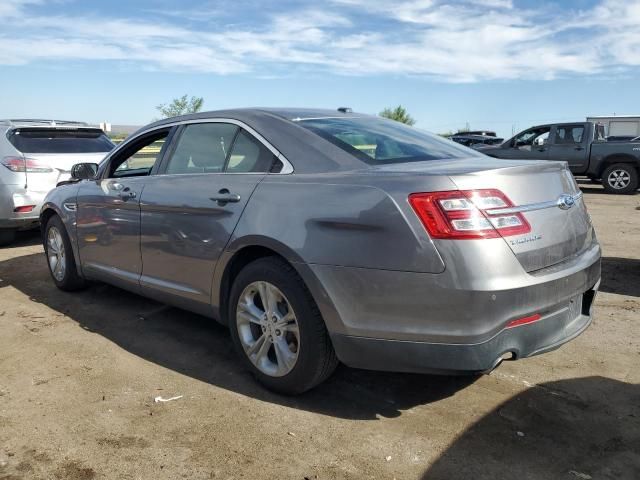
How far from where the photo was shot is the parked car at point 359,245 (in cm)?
259

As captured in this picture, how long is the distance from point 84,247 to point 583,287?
391cm

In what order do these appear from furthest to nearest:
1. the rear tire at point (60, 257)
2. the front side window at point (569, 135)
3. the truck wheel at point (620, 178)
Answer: the front side window at point (569, 135)
the truck wheel at point (620, 178)
the rear tire at point (60, 257)

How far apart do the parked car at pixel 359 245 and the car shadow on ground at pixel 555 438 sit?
40cm

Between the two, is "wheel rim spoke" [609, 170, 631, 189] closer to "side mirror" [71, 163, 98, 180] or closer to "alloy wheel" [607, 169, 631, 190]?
"alloy wheel" [607, 169, 631, 190]

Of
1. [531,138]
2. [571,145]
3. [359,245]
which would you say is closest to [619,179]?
[571,145]

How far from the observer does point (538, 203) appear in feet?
9.22

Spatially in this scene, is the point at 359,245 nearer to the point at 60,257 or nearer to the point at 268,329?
the point at 268,329

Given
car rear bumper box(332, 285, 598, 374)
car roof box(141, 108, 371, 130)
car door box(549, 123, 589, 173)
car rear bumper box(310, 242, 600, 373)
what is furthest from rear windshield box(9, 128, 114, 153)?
car door box(549, 123, 589, 173)

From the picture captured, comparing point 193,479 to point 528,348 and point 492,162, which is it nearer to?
point 528,348

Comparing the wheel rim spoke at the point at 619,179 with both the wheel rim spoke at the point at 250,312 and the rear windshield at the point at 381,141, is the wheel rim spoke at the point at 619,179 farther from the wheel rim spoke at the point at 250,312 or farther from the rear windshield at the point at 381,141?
the wheel rim spoke at the point at 250,312

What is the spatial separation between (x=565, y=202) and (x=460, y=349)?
101cm

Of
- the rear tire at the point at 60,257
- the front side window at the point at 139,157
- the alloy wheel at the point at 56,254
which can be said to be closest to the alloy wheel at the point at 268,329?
the front side window at the point at 139,157

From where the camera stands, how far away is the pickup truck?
45.5 ft

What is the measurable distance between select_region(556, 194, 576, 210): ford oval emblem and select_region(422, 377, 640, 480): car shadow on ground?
1067 mm
